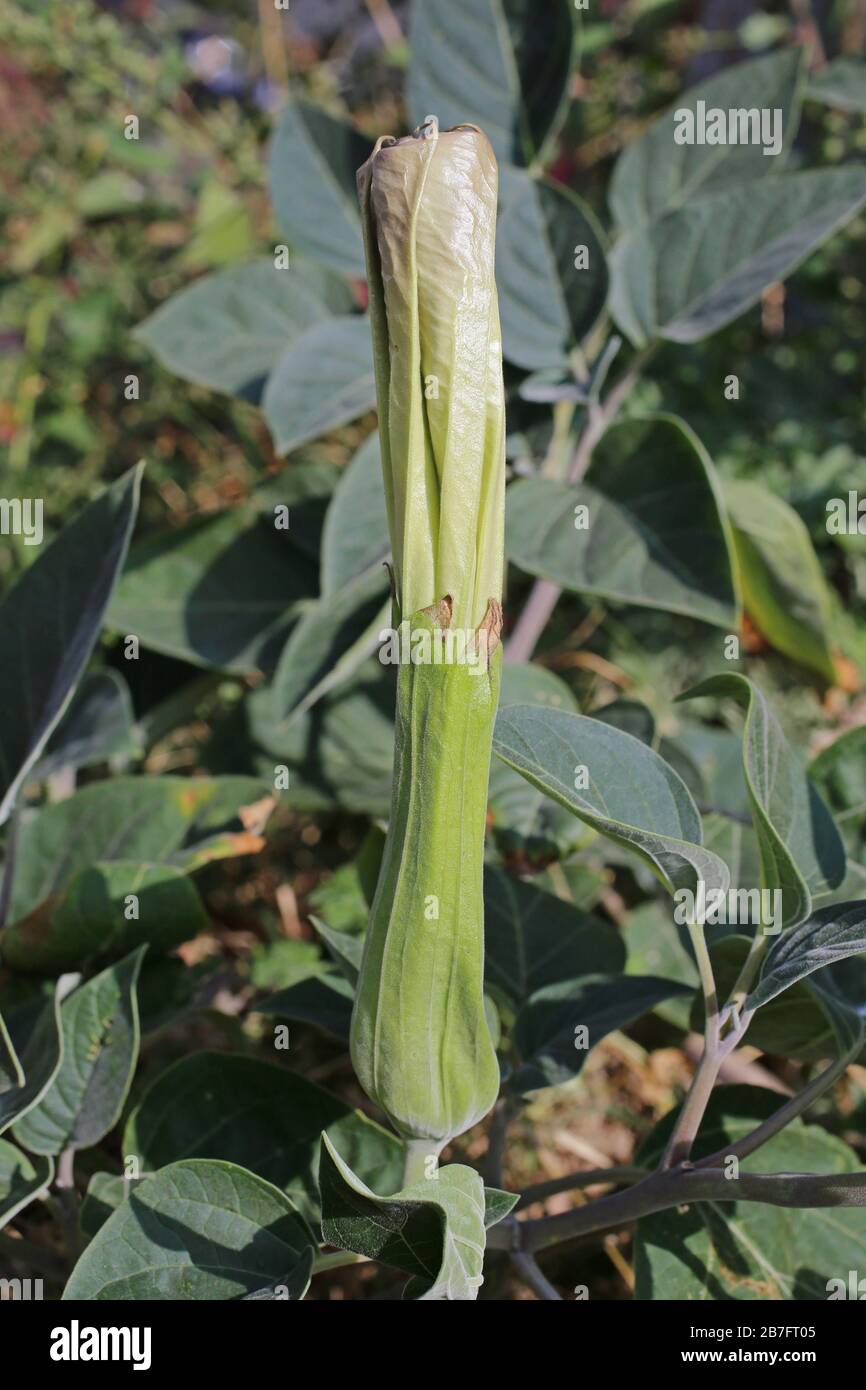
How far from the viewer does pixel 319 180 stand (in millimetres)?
1176

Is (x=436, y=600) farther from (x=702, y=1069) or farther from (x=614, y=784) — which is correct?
(x=702, y=1069)

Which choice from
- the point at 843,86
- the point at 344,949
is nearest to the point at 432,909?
the point at 344,949

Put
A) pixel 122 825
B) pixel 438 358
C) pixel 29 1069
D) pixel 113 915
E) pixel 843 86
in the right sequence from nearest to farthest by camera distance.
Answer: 1. pixel 438 358
2. pixel 29 1069
3. pixel 113 915
4. pixel 122 825
5. pixel 843 86

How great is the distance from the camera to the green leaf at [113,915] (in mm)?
798

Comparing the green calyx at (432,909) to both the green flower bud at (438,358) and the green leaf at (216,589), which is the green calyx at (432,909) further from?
the green leaf at (216,589)

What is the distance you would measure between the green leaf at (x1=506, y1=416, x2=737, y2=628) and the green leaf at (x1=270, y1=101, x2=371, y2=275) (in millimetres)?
335

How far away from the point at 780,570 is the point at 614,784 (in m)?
0.69

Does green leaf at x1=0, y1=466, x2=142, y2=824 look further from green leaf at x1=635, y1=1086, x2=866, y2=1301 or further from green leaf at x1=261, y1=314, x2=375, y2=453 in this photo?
green leaf at x1=635, y1=1086, x2=866, y2=1301

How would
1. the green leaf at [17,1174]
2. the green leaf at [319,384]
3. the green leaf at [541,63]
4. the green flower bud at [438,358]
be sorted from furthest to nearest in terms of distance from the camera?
the green leaf at [541,63] → the green leaf at [319,384] → the green leaf at [17,1174] → the green flower bud at [438,358]

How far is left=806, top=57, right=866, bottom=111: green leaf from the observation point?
4.35ft

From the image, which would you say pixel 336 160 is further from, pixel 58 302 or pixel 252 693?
pixel 58 302

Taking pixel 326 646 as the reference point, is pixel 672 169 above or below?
above

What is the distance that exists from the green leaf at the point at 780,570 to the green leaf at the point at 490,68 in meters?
0.42

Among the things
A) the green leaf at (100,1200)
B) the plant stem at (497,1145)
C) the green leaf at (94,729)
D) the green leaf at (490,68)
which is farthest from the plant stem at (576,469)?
the green leaf at (100,1200)
